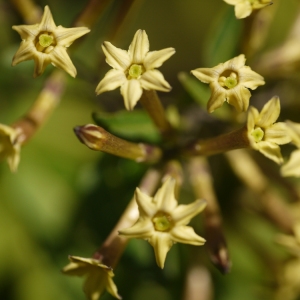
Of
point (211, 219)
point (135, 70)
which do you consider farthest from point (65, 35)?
point (211, 219)

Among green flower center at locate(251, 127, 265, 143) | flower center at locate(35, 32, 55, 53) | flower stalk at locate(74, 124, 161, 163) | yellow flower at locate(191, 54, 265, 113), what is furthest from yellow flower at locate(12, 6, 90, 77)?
green flower center at locate(251, 127, 265, 143)

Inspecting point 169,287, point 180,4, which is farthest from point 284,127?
point 180,4

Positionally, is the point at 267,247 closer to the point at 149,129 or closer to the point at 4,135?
the point at 149,129

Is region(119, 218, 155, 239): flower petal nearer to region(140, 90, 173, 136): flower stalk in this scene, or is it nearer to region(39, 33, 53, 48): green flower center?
region(140, 90, 173, 136): flower stalk

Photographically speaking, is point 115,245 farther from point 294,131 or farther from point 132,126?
point 294,131

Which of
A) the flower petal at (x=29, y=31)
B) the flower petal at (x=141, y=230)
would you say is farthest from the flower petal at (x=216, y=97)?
the flower petal at (x=29, y=31)

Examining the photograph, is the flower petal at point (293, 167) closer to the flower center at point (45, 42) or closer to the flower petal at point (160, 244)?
the flower petal at point (160, 244)

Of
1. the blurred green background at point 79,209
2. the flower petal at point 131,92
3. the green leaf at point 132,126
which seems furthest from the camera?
the blurred green background at point 79,209
